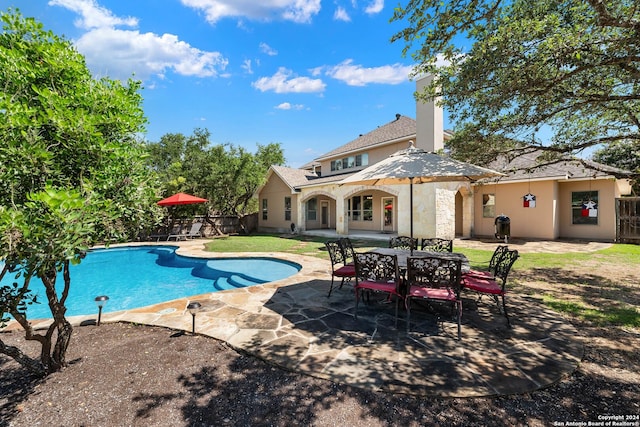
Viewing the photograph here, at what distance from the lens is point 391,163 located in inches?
231

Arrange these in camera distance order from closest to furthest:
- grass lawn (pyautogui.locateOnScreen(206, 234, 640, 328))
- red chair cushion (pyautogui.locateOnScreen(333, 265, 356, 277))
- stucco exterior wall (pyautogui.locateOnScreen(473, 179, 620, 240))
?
1. grass lawn (pyautogui.locateOnScreen(206, 234, 640, 328))
2. red chair cushion (pyautogui.locateOnScreen(333, 265, 356, 277))
3. stucco exterior wall (pyautogui.locateOnScreen(473, 179, 620, 240))

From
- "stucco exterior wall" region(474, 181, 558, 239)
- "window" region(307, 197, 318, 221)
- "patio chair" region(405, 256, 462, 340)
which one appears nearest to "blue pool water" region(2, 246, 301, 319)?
"patio chair" region(405, 256, 462, 340)

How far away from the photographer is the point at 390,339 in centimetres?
398

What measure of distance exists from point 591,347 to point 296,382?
4.03 metres

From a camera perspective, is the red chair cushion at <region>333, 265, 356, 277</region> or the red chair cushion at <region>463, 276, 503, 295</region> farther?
the red chair cushion at <region>333, 265, 356, 277</region>

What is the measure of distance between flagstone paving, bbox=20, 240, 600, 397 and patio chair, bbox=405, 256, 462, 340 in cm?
49

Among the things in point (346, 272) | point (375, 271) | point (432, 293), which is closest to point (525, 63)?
point (432, 293)

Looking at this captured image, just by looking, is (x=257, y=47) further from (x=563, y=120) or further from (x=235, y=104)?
(x=563, y=120)

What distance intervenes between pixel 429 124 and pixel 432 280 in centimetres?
1305

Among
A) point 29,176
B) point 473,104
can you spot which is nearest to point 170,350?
point 29,176

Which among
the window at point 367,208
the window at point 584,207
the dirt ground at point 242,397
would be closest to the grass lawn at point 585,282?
the dirt ground at point 242,397

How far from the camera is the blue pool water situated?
8.07 m

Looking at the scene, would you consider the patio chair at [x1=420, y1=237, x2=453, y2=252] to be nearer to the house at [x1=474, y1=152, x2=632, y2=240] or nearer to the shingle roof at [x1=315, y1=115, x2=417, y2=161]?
the house at [x1=474, y1=152, x2=632, y2=240]

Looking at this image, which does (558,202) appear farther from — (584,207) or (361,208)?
(361,208)
